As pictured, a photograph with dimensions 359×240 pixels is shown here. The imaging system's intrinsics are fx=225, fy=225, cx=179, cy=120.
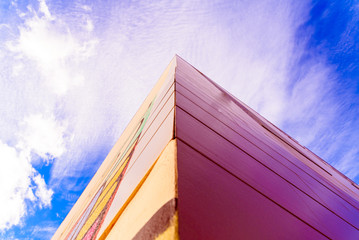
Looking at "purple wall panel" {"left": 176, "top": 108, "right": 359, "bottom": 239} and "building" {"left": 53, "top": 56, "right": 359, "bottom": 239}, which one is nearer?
"building" {"left": 53, "top": 56, "right": 359, "bottom": 239}

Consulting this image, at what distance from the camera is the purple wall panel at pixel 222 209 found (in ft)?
2.63

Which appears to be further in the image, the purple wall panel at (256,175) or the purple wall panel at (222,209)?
the purple wall panel at (256,175)

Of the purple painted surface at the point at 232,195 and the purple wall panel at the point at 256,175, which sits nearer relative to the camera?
the purple painted surface at the point at 232,195

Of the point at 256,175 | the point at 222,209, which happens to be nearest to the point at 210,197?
the point at 222,209

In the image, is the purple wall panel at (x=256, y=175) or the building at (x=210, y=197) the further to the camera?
the purple wall panel at (x=256, y=175)

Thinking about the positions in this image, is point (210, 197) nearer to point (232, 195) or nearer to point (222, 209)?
point (222, 209)

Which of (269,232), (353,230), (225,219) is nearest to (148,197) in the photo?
(225,219)

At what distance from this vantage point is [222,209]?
96 cm

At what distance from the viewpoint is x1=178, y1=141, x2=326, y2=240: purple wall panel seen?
0.80m

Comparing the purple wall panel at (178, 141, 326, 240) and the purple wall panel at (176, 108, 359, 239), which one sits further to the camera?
the purple wall panel at (176, 108, 359, 239)

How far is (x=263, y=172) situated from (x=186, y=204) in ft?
3.21

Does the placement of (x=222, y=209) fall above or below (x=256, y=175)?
below

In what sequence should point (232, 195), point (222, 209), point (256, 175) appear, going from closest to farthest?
point (222, 209) → point (232, 195) → point (256, 175)

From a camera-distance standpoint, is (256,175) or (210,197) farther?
(256,175)
